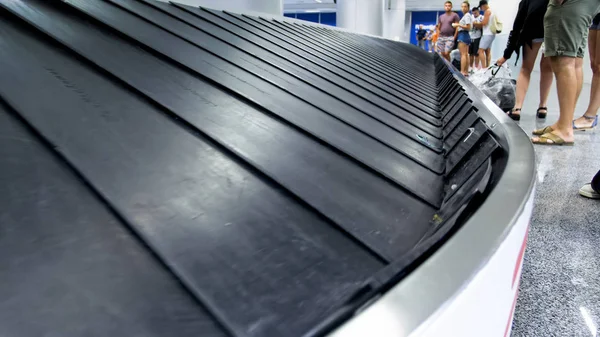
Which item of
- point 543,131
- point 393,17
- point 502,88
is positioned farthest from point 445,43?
point 393,17

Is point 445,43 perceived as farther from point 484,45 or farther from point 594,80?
point 594,80

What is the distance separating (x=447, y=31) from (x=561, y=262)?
699 cm

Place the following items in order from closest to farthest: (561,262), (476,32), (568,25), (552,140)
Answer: (561,262) < (568,25) < (552,140) < (476,32)

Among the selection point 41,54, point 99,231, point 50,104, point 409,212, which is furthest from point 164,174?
point 41,54

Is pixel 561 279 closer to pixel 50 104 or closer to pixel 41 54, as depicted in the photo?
Result: pixel 50 104

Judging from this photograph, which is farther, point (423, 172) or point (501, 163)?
point (423, 172)

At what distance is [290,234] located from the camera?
598 mm

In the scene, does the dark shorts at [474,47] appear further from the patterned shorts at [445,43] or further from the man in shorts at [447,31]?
the patterned shorts at [445,43]

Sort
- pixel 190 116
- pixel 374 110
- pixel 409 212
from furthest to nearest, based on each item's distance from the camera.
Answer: pixel 374 110 → pixel 190 116 → pixel 409 212

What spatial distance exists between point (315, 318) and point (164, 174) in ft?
1.15

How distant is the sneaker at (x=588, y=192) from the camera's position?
1.63m

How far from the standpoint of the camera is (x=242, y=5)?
310 cm

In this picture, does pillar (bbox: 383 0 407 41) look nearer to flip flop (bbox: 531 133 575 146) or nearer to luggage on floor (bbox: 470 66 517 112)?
luggage on floor (bbox: 470 66 517 112)

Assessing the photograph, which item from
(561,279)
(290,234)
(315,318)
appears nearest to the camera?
(315,318)
